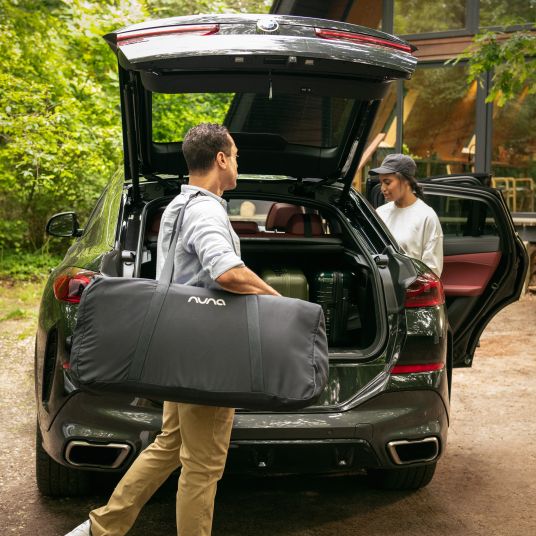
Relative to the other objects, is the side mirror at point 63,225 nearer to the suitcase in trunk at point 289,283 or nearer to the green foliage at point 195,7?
the suitcase in trunk at point 289,283

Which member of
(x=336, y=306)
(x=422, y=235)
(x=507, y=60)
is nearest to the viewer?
(x=336, y=306)

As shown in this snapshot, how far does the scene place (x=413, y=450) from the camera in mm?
4078

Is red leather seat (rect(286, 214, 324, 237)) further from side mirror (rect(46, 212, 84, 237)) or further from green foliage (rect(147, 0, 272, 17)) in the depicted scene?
green foliage (rect(147, 0, 272, 17))

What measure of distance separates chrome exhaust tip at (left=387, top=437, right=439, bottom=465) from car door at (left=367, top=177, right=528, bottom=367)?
156cm

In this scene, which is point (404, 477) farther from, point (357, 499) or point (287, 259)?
point (287, 259)

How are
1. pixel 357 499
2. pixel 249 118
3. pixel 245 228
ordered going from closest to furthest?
1. pixel 357 499
2. pixel 245 228
3. pixel 249 118

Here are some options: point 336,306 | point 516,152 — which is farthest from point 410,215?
point 516,152

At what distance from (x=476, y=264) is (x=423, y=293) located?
6.86ft

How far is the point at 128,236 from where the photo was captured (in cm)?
444

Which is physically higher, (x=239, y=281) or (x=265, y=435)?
(x=239, y=281)

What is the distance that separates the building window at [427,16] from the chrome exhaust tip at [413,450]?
1208cm

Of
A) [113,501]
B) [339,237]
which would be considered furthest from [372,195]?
[113,501]

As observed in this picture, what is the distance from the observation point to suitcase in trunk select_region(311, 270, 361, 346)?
4816 mm

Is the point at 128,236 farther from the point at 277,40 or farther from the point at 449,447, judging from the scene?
the point at 449,447
